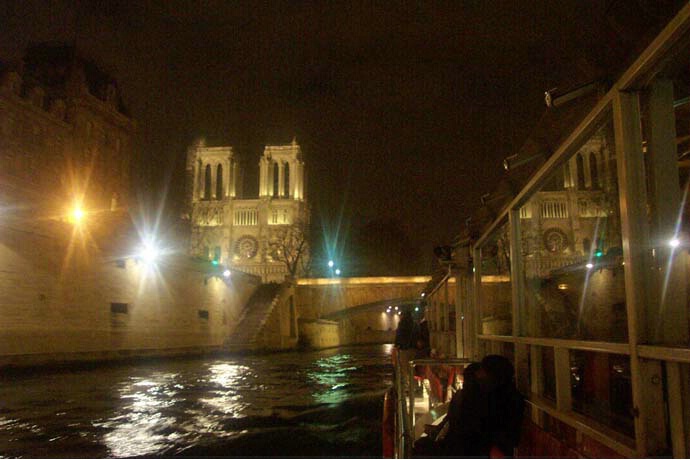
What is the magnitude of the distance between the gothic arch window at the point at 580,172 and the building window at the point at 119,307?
78.9 ft

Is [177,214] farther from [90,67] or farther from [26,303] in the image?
[26,303]

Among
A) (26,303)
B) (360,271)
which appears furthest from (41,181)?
(360,271)

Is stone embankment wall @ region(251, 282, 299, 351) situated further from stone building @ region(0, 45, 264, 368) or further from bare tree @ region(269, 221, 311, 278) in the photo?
bare tree @ region(269, 221, 311, 278)

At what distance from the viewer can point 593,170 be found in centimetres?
439

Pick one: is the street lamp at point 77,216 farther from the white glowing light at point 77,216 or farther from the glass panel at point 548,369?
the glass panel at point 548,369

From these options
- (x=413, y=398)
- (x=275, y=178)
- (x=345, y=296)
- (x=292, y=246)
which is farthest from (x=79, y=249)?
(x=275, y=178)

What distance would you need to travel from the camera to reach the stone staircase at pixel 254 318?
36.5 meters

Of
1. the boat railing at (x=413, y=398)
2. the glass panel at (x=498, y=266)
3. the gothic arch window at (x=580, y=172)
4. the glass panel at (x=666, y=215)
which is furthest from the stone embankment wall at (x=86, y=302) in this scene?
the glass panel at (x=666, y=215)

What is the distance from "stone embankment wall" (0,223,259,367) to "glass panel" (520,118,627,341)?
1837 cm

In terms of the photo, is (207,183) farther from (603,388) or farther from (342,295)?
(603,388)

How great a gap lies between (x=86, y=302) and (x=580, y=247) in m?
22.7

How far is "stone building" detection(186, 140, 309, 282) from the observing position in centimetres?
8706

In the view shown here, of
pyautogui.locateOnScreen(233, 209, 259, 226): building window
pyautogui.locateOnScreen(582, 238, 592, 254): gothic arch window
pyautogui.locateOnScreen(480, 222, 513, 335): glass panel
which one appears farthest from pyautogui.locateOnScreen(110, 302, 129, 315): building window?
pyautogui.locateOnScreen(233, 209, 259, 226): building window

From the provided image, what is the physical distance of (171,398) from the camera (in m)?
13.4
